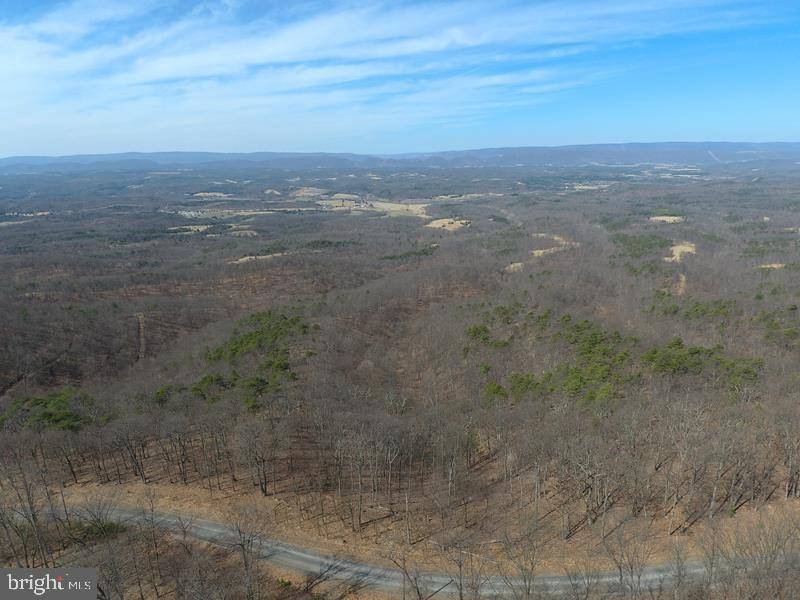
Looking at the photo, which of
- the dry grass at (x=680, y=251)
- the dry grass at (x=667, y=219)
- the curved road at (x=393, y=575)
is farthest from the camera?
the dry grass at (x=667, y=219)

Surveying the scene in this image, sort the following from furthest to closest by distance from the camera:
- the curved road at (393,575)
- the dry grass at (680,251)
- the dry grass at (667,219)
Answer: the dry grass at (667,219) → the dry grass at (680,251) → the curved road at (393,575)

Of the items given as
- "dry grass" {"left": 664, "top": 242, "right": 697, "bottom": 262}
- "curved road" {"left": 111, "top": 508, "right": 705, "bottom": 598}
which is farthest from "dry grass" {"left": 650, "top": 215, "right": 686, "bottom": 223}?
"curved road" {"left": 111, "top": 508, "right": 705, "bottom": 598}

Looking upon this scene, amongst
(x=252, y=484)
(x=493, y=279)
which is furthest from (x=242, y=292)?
(x=252, y=484)

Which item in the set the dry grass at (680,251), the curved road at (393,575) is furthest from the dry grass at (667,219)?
the curved road at (393,575)

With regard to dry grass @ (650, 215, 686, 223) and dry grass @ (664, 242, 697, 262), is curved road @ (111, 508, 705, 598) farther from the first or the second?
dry grass @ (650, 215, 686, 223)

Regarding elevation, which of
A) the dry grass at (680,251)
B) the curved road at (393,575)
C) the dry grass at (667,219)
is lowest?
the curved road at (393,575)

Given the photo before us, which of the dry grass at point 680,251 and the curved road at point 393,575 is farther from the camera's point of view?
the dry grass at point 680,251

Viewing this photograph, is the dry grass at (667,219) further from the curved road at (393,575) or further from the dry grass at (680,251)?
the curved road at (393,575)

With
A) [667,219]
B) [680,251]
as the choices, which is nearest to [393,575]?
[680,251]

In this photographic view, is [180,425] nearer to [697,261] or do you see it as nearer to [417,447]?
[417,447]
